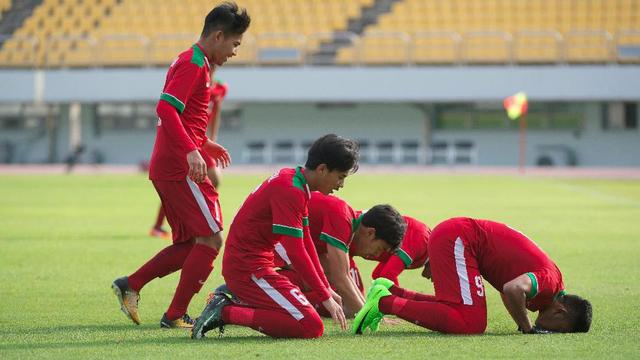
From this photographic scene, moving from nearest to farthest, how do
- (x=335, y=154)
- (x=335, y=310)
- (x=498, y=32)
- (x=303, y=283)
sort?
(x=335, y=310) → (x=335, y=154) → (x=303, y=283) → (x=498, y=32)

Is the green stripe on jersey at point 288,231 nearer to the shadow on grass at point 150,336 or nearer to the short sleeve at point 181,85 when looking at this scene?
the shadow on grass at point 150,336

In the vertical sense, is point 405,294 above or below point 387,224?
below

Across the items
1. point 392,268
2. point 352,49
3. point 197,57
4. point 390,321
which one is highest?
point 197,57

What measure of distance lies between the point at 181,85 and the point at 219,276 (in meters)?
3.69

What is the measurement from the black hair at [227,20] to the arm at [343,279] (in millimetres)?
1570

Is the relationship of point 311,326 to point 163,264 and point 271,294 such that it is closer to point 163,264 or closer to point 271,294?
point 271,294

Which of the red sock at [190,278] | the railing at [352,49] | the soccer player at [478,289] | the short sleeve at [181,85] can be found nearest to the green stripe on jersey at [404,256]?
the soccer player at [478,289]

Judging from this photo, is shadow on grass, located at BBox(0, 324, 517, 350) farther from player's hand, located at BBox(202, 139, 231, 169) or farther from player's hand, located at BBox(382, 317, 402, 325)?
player's hand, located at BBox(202, 139, 231, 169)

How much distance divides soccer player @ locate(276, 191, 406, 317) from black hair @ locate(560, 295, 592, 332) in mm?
1170

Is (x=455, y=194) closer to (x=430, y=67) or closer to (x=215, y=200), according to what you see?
(x=430, y=67)

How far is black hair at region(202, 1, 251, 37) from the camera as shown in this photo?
7602mm

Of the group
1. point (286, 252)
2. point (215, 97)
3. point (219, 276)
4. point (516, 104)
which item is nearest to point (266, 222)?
point (286, 252)

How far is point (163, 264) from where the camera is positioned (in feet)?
26.1

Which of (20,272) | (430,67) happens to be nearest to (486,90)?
(430,67)
